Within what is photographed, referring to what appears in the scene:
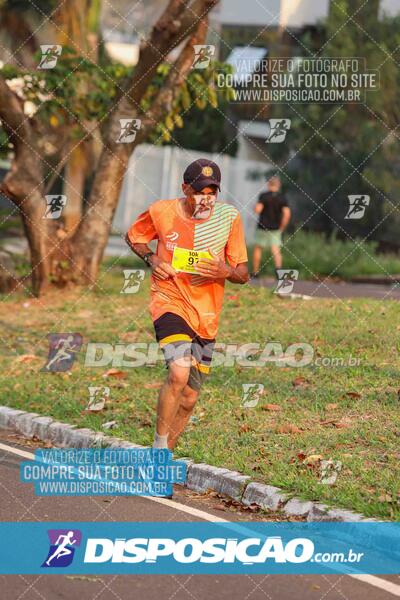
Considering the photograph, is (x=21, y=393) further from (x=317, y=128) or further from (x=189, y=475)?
(x=317, y=128)

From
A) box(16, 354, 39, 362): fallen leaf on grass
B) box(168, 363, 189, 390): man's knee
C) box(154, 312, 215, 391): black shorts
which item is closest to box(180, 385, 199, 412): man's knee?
box(154, 312, 215, 391): black shorts

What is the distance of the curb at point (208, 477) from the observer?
27.9 ft

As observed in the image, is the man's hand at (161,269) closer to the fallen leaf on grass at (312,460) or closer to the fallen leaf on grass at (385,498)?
the fallen leaf on grass at (312,460)

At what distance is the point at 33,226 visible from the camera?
66.9ft

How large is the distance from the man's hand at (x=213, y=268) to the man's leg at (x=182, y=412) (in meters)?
0.92

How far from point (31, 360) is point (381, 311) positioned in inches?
175

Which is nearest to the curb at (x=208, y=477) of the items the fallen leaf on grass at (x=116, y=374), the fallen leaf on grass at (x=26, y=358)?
the fallen leaf on grass at (x=116, y=374)

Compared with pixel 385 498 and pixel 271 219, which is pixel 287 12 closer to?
pixel 271 219

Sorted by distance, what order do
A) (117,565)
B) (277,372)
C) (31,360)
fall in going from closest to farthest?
1. (117,565)
2. (277,372)
3. (31,360)

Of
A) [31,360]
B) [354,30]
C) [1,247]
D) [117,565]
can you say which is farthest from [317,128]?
[117,565]

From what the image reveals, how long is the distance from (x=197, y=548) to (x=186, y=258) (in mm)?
2253

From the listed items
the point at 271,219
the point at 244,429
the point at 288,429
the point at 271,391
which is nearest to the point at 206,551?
the point at 288,429

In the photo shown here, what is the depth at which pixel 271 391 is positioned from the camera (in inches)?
487

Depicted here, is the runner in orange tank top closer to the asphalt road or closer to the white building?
the asphalt road
